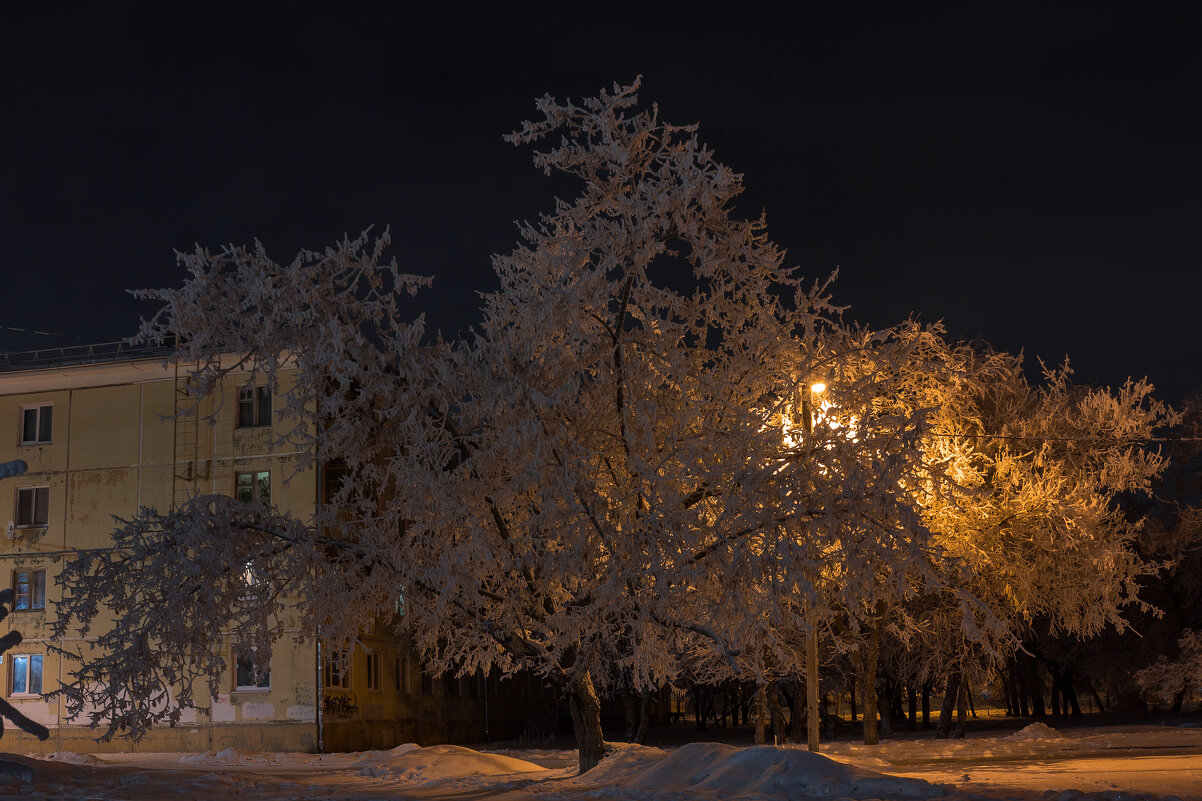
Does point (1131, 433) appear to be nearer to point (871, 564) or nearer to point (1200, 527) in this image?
point (1200, 527)

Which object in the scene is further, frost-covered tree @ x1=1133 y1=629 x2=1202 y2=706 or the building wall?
the building wall

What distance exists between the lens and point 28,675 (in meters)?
36.4

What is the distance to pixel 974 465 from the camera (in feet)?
87.8

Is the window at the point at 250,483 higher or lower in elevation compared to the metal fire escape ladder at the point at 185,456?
lower

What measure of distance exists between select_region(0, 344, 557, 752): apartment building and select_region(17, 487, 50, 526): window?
0.12 ft

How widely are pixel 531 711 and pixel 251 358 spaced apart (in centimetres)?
4124

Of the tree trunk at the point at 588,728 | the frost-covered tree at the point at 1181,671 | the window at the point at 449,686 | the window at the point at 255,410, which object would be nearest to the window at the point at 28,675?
the window at the point at 255,410

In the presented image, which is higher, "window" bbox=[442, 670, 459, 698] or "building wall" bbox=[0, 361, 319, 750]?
"building wall" bbox=[0, 361, 319, 750]

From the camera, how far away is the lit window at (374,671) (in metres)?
38.3

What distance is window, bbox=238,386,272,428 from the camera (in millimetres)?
36844

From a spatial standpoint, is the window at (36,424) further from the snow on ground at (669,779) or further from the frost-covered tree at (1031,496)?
the frost-covered tree at (1031,496)

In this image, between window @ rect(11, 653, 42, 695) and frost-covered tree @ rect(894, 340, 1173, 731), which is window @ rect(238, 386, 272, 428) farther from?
frost-covered tree @ rect(894, 340, 1173, 731)

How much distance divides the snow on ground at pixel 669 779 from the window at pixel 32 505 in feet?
64.0

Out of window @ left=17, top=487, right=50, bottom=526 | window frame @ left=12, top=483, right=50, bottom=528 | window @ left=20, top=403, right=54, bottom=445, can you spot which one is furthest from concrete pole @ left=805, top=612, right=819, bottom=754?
window @ left=20, top=403, right=54, bottom=445
